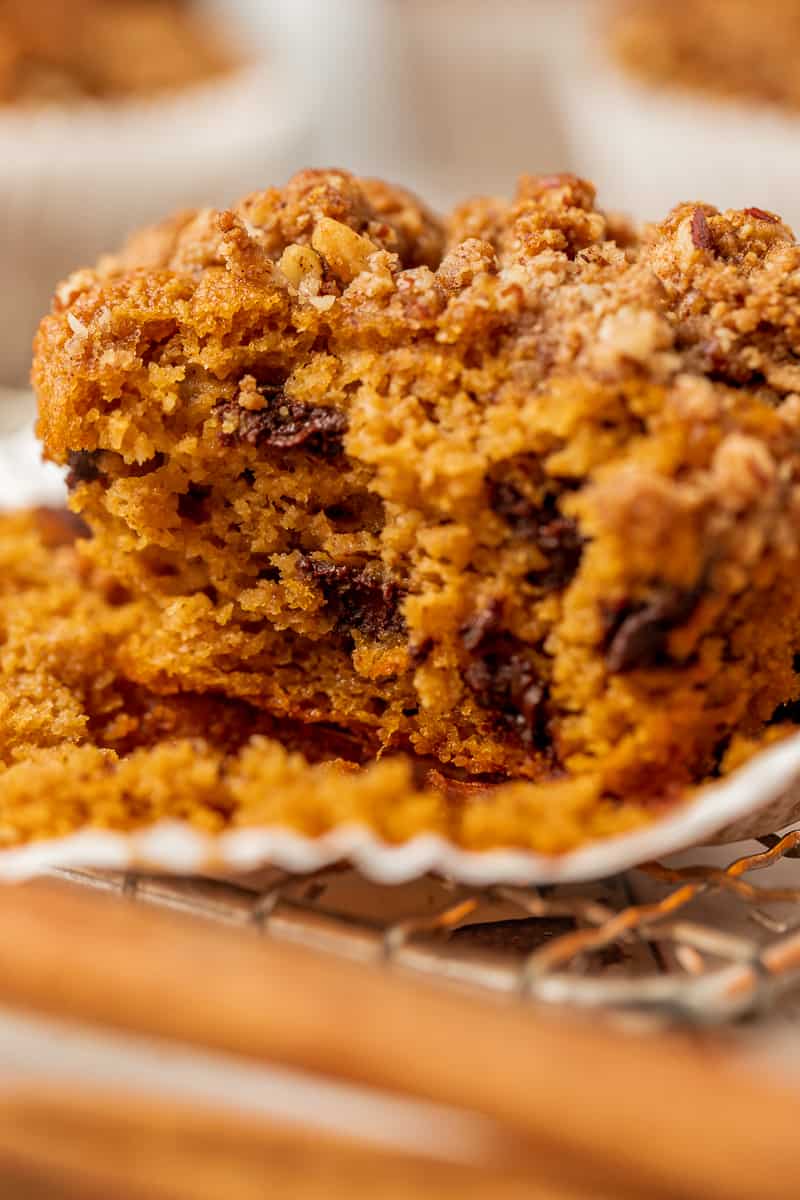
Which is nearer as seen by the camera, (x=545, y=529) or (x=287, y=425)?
(x=545, y=529)

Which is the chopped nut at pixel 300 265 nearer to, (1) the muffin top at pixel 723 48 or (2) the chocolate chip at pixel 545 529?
(2) the chocolate chip at pixel 545 529

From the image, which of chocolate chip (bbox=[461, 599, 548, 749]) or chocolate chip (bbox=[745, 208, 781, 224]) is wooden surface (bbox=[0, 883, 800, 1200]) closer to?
chocolate chip (bbox=[461, 599, 548, 749])

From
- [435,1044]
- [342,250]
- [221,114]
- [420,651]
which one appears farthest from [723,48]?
[435,1044]

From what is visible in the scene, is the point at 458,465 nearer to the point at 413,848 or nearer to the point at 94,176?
the point at 413,848

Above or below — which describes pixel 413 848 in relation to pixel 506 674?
below

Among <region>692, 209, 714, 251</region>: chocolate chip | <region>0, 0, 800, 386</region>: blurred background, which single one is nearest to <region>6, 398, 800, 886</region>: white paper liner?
<region>692, 209, 714, 251</region>: chocolate chip

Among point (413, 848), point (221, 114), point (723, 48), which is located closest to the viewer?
point (413, 848)
